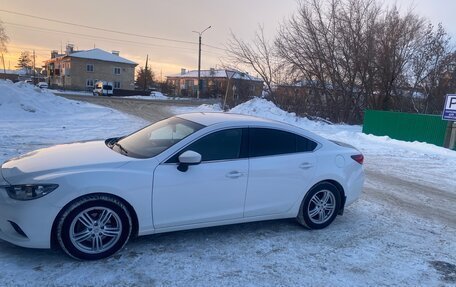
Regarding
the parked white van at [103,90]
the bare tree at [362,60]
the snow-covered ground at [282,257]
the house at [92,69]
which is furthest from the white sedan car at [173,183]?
the house at [92,69]

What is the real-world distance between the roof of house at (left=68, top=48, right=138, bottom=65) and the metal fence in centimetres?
6862

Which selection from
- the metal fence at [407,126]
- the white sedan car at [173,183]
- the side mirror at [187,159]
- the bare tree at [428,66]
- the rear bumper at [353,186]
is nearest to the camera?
the white sedan car at [173,183]

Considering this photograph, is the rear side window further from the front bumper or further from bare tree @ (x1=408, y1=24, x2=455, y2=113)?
bare tree @ (x1=408, y1=24, x2=455, y2=113)

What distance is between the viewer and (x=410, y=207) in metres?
6.57

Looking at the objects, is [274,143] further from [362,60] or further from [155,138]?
[362,60]

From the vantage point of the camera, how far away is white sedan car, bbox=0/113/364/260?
3791 millimetres

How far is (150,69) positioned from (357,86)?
74.0 metres

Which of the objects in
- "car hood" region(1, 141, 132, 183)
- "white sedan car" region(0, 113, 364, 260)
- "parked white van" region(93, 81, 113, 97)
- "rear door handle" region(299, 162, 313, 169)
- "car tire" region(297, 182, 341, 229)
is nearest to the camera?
"white sedan car" region(0, 113, 364, 260)

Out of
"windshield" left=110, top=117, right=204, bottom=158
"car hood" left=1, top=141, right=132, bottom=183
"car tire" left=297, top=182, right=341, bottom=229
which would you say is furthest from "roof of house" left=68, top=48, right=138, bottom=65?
"car tire" left=297, top=182, right=341, bottom=229

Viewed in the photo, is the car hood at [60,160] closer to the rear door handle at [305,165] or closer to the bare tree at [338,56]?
the rear door handle at [305,165]

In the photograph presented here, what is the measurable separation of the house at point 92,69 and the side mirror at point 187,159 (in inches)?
2973

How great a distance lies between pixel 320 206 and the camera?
5.32 m

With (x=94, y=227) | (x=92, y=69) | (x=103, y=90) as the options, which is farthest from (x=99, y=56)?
(x=94, y=227)

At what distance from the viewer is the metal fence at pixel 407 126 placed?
582 inches
